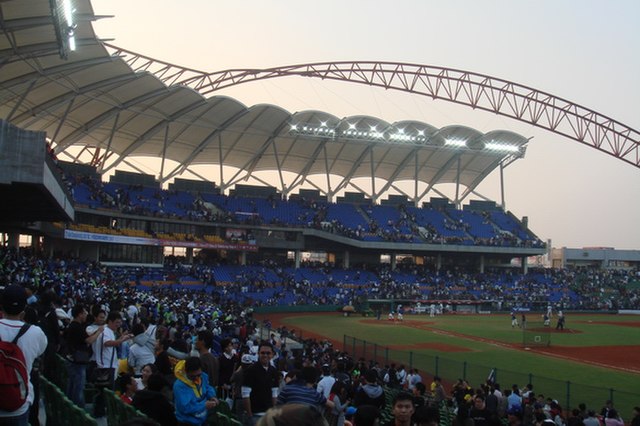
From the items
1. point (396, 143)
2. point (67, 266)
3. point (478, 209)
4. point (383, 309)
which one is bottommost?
point (383, 309)

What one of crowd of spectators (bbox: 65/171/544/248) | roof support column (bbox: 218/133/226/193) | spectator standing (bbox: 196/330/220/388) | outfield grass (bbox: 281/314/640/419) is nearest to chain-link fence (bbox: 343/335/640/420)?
outfield grass (bbox: 281/314/640/419)

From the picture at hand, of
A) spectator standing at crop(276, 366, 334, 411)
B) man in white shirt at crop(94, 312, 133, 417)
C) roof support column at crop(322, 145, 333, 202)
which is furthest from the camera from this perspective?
roof support column at crop(322, 145, 333, 202)

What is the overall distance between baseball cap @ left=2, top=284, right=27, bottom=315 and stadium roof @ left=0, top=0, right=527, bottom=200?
791 inches

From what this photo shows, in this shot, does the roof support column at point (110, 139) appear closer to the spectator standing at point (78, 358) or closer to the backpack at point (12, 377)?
the spectator standing at point (78, 358)

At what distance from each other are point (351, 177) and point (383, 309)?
19.9 meters

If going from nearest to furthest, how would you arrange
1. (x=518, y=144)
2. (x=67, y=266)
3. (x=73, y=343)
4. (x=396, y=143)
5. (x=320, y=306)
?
(x=73, y=343) < (x=67, y=266) < (x=320, y=306) < (x=396, y=143) < (x=518, y=144)

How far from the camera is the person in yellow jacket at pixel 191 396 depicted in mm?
6570

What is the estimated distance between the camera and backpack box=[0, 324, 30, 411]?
4.98 m

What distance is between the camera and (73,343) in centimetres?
855

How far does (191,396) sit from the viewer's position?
6598 millimetres

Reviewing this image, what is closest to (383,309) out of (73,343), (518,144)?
(518,144)

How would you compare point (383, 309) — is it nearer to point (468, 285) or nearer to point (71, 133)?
point (468, 285)

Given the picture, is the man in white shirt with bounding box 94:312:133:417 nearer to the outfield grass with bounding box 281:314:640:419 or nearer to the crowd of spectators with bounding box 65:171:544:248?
the outfield grass with bounding box 281:314:640:419

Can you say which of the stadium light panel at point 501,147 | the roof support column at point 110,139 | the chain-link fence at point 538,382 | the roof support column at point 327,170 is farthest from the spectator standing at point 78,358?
the stadium light panel at point 501,147
